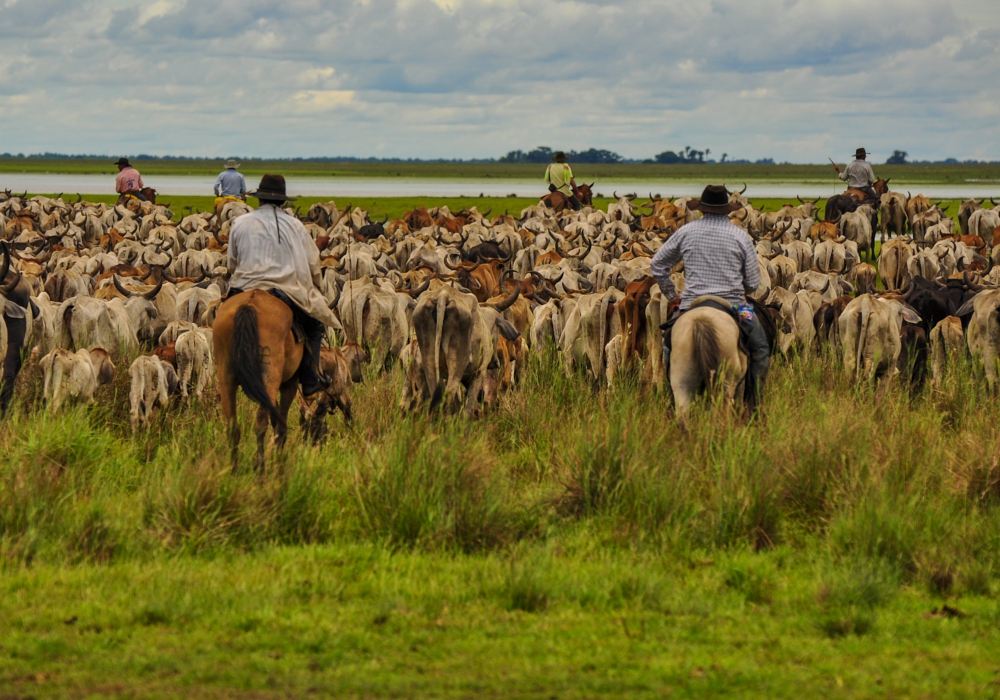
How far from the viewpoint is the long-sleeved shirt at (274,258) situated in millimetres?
9172

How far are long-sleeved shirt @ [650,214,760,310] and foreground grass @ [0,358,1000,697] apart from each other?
1087 millimetres

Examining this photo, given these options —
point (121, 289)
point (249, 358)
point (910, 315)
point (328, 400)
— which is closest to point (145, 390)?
point (328, 400)

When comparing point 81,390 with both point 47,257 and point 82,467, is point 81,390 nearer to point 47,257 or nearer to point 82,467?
point 82,467

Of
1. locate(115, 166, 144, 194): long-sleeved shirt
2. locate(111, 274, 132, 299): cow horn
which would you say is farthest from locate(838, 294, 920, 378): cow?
locate(115, 166, 144, 194): long-sleeved shirt

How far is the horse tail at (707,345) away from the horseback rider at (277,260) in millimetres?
2860

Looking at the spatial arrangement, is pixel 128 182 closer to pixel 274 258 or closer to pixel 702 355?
pixel 274 258

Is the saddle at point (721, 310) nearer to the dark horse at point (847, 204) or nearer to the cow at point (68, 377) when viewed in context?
the cow at point (68, 377)

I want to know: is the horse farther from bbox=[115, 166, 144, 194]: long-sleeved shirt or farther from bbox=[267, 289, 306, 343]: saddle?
bbox=[115, 166, 144, 194]: long-sleeved shirt

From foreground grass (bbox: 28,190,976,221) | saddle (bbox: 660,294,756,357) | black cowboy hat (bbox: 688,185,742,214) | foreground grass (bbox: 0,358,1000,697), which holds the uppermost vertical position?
black cowboy hat (bbox: 688,185,742,214)

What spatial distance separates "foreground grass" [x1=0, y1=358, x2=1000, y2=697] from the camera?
5.86 m

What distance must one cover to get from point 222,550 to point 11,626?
1523 mm

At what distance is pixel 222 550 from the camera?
299 inches

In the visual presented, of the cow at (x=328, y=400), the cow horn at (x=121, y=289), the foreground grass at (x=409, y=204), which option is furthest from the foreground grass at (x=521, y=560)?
the foreground grass at (x=409, y=204)

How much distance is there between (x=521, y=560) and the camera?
24.0ft
